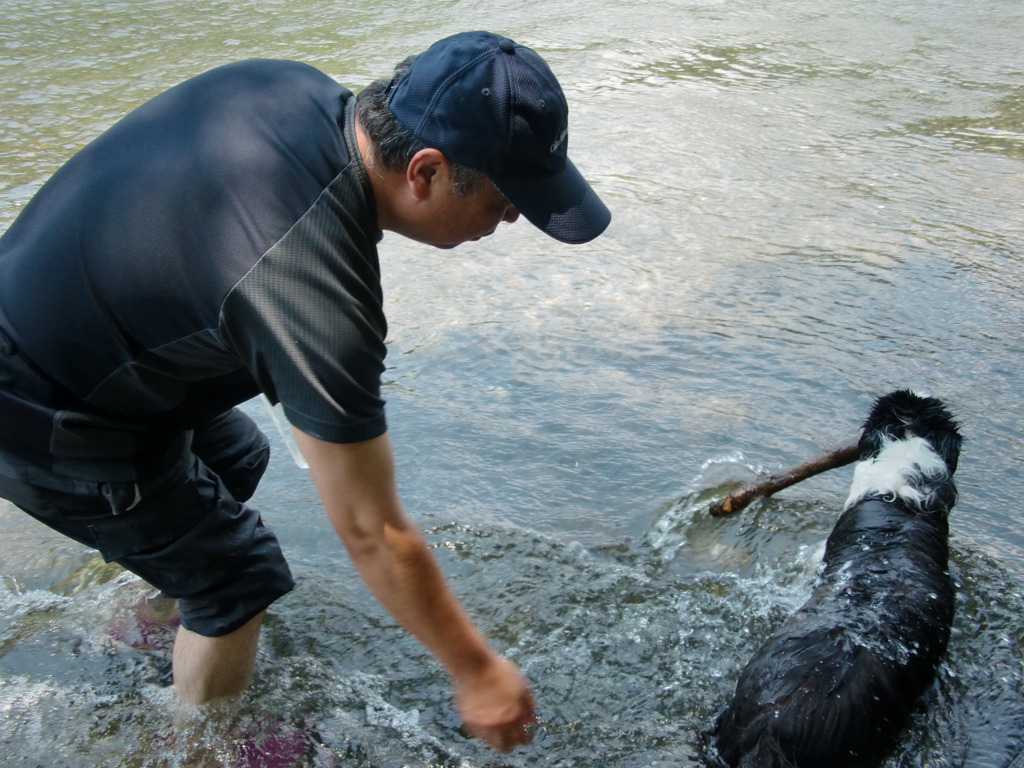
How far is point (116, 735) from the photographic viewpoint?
8.90ft

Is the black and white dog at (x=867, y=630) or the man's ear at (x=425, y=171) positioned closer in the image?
the man's ear at (x=425, y=171)

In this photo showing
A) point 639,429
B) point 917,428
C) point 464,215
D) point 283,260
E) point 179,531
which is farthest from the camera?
point 639,429

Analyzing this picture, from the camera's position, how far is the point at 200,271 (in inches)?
69.4

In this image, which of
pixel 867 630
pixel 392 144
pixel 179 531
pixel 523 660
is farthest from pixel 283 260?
pixel 867 630

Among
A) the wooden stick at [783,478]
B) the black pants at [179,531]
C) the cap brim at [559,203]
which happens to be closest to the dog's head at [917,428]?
the wooden stick at [783,478]

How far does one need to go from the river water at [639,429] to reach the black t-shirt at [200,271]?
3.85 ft

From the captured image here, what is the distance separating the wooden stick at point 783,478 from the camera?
3.40m

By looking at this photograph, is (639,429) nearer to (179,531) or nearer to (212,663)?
(212,663)

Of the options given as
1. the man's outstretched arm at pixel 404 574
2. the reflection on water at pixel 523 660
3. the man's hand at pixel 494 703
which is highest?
the man's outstretched arm at pixel 404 574

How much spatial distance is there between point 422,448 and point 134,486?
1819 millimetres

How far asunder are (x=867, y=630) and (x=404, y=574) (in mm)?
1470

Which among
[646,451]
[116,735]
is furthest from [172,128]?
[646,451]

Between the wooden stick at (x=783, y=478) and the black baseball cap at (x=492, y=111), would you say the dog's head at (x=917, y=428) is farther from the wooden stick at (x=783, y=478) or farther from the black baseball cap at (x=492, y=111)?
the black baseball cap at (x=492, y=111)

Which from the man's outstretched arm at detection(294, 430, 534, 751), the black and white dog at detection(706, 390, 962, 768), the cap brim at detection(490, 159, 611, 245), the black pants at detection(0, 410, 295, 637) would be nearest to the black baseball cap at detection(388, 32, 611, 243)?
the cap brim at detection(490, 159, 611, 245)
